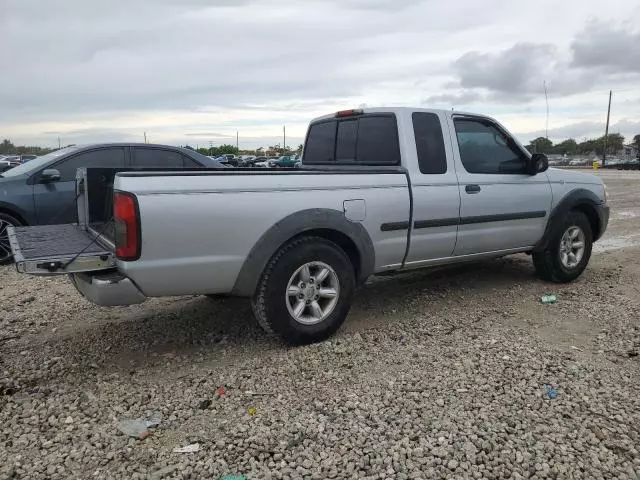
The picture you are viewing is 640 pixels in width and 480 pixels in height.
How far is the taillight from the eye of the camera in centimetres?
336

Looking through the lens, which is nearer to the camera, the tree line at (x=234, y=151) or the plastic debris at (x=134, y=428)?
the plastic debris at (x=134, y=428)

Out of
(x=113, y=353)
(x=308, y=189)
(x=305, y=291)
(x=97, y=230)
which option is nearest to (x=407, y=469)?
(x=305, y=291)

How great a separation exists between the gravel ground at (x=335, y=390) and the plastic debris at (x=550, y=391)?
1cm

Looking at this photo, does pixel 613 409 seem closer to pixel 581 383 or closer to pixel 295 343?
pixel 581 383

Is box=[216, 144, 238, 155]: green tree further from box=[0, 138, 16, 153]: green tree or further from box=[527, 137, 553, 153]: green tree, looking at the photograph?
box=[527, 137, 553, 153]: green tree

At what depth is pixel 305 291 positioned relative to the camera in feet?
13.5

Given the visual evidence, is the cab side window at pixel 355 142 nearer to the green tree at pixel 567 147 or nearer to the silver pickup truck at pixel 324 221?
the silver pickup truck at pixel 324 221

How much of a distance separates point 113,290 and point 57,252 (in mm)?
499

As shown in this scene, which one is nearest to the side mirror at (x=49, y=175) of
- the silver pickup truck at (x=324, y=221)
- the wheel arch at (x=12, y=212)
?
the wheel arch at (x=12, y=212)

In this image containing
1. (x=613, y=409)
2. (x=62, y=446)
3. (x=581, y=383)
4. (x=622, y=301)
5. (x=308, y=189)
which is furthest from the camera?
(x=622, y=301)

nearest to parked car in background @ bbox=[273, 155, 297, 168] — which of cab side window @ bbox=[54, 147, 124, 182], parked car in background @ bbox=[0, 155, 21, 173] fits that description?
cab side window @ bbox=[54, 147, 124, 182]

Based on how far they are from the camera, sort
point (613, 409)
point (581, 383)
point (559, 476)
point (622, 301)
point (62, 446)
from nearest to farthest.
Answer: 1. point (559, 476)
2. point (62, 446)
3. point (613, 409)
4. point (581, 383)
5. point (622, 301)

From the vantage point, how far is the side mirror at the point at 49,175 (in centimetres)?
722

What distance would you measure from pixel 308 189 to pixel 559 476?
239 cm
